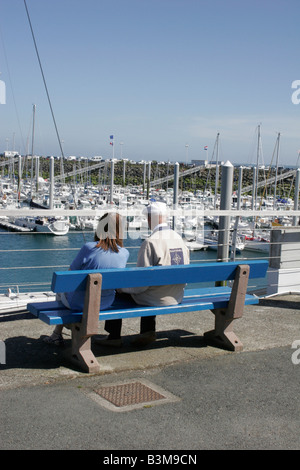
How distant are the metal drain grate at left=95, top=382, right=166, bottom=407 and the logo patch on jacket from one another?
124 cm

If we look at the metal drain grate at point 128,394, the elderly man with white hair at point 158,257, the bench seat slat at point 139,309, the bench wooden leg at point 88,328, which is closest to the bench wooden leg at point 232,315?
the bench seat slat at point 139,309

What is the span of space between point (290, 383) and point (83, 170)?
396 ft

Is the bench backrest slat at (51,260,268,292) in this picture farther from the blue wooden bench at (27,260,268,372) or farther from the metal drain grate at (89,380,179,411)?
the metal drain grate at (89,380,179,411)

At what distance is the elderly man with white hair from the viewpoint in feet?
18.2

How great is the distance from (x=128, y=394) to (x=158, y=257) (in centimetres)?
138

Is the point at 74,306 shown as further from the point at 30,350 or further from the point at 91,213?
the point at 91,213

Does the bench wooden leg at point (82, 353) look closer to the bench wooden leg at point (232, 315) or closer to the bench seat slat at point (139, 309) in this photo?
the bench seat slat at point (139, 309)

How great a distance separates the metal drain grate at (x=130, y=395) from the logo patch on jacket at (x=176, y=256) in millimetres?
1201

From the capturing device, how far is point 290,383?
502cm


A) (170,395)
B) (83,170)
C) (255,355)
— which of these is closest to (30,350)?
(170,395)

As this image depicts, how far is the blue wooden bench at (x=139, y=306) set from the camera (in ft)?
16.2

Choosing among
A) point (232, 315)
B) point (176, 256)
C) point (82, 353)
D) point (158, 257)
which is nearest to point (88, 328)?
point (82, 353)

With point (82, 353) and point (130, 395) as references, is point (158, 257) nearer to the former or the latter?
point (82, 353)

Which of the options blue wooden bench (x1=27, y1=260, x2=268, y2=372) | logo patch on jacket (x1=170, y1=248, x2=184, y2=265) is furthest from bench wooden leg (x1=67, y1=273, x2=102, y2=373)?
logo patch on jacket (x1=170, y1=248, x2=184, y2=265)
